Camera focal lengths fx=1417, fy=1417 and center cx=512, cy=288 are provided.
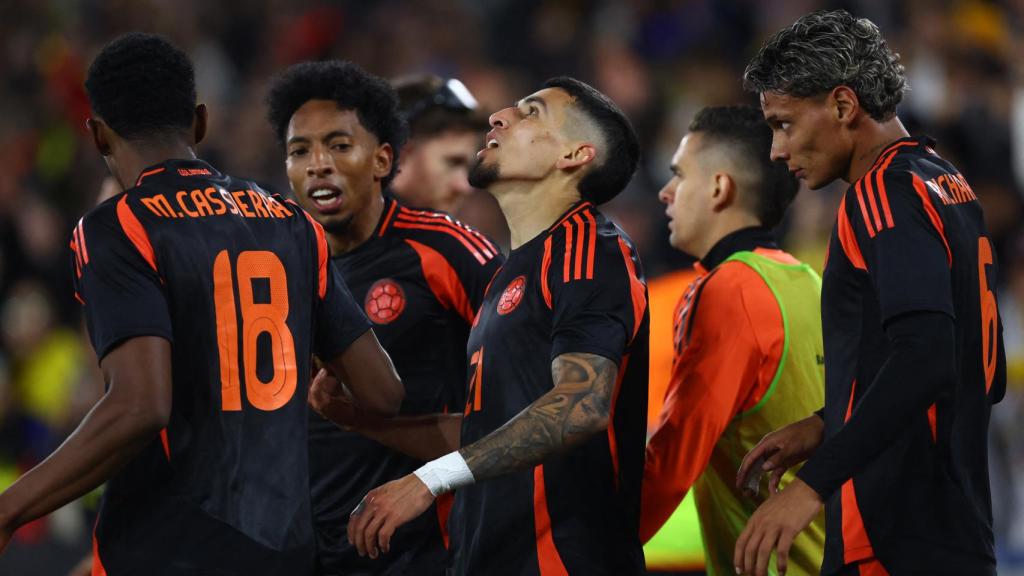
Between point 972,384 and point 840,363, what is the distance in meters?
0.33

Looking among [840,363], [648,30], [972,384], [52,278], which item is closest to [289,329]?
[840,363]

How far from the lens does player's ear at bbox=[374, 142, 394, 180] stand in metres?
5.06

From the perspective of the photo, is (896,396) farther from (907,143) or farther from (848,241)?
(907,143)

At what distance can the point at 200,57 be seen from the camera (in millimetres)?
13016

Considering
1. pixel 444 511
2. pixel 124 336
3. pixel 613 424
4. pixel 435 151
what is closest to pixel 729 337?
pixel 613 424

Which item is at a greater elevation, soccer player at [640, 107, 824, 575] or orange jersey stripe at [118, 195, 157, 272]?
orange jersey stripe at [118, 195, 157, 272]

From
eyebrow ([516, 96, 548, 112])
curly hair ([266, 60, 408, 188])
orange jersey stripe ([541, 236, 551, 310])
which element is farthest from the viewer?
curly hair ([266, 60, 408, 188])

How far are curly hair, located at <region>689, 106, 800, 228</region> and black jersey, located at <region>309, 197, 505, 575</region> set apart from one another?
34.7 inches

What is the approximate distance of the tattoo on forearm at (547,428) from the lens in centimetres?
349

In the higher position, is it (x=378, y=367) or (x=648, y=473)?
(x=378, y=367)

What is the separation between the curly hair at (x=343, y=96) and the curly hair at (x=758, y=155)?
3.76ft

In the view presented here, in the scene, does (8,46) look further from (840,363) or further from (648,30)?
(840,363)

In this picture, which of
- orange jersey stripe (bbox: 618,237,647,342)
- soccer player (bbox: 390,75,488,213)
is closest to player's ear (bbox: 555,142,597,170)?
orange jersey stripe (bbox: 618,237,647,342)

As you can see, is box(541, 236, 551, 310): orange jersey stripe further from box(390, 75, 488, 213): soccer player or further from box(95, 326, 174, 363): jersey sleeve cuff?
box(390, 75, 488, 213): soccer player
